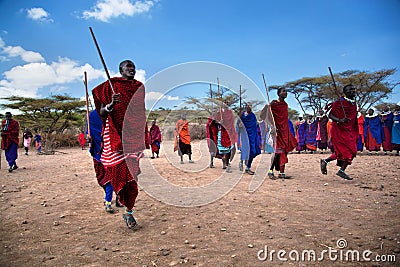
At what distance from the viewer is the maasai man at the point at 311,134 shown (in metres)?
13.9

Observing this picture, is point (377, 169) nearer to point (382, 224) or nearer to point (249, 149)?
point (249, 149)

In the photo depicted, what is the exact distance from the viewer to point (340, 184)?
5.80 m

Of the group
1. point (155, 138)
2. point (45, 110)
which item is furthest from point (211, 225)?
point (45, 110)

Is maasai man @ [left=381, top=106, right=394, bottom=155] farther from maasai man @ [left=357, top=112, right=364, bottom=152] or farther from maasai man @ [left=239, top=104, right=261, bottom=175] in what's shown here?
maasai man @ [left=239, top=104, right=261, bottom=175]

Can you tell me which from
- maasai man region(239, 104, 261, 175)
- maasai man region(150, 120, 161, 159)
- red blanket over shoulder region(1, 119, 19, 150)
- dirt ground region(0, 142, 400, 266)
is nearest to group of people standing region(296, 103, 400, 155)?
maasai man region(239, 104, 261, 175)

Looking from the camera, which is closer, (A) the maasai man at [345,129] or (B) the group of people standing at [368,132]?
(A) the maasai man at [345,129]

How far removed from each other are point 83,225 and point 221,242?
6.61 feet

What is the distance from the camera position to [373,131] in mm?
12148

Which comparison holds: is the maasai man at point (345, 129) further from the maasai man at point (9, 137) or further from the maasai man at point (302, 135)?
the maasai man at point (9, 137)

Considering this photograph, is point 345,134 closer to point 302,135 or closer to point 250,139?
point 250,139

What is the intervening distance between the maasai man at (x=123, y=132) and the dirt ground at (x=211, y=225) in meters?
0.58

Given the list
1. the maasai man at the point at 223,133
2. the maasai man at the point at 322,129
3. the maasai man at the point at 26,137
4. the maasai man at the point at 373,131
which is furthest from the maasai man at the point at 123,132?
the maasai man at the point at 26,137

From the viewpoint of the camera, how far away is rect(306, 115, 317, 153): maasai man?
45.5ft

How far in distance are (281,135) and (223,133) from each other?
1.89 meters
